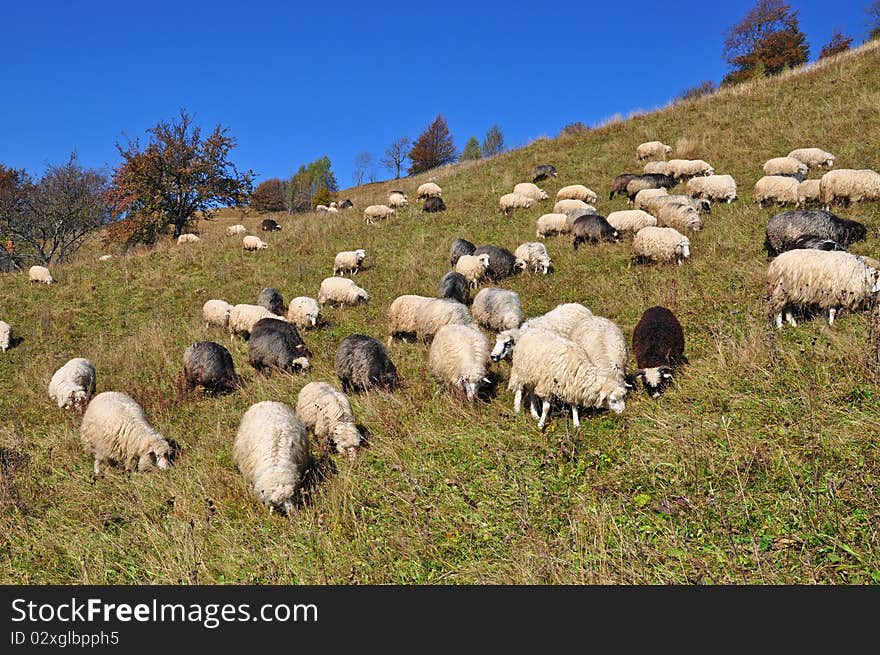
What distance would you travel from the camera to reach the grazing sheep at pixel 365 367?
Result: 7652 mm

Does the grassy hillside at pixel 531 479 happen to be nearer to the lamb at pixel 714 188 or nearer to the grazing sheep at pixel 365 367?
the grazing sheep at pixel 365 367

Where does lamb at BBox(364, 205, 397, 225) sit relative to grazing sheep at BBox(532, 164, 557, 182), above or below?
below

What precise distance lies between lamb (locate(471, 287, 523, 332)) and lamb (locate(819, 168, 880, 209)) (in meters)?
9.17

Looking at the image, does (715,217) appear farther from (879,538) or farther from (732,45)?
(732,45)

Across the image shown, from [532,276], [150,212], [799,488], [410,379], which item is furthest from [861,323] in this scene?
[150,212]

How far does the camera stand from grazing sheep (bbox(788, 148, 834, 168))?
51.8 ft

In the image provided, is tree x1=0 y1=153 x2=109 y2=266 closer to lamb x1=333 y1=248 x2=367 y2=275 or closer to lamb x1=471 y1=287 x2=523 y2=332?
lamb x1=333 y1=248 x2=367 y2=275

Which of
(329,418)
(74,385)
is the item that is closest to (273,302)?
(74,385)

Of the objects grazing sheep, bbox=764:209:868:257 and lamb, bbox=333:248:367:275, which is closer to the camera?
grazing sheep, bbox=764:209:868:257

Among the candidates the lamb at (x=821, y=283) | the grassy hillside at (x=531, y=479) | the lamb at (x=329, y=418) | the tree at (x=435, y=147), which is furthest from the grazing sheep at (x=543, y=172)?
the tree at (x=435, y=147)

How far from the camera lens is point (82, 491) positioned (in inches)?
233

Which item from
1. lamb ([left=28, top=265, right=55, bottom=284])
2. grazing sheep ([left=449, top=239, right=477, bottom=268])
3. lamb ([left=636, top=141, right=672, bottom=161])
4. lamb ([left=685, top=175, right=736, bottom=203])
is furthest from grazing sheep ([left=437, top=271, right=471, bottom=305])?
lamb ([left=28, top=265, right=55, bottom=284])

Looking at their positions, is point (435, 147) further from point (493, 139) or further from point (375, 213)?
point (375, 213)

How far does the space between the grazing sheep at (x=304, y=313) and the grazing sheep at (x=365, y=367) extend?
3627 millimetres
